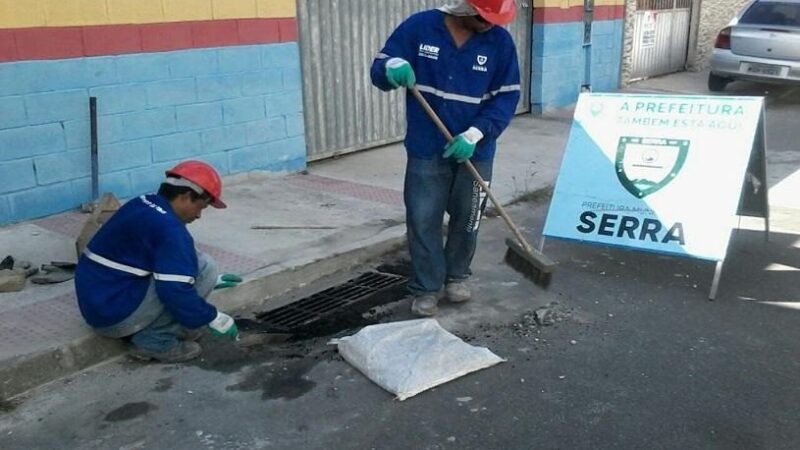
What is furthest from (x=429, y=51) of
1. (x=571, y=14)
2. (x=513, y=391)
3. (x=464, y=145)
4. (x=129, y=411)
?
(x=571, y=14)

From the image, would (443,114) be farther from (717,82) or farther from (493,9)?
(717,82)

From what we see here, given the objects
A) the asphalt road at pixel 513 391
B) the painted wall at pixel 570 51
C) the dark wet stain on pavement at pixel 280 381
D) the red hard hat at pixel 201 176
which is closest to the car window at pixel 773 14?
the painted wall at pixel 570 51

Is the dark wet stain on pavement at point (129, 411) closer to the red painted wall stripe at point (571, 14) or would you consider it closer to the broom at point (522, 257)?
the broom at point (522, 257)

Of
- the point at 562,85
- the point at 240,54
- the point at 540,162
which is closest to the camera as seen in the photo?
the point at 240,54

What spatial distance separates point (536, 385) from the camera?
3732 millimetres

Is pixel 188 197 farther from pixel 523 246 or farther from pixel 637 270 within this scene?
pixel 637 270

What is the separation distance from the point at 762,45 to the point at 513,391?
34.2 ft

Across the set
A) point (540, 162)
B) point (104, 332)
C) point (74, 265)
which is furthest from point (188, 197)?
point (540, 162)

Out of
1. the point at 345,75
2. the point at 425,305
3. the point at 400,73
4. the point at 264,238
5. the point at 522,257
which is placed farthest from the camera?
the point at 345,75

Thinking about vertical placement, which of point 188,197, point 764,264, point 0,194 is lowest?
Result: point 764,264

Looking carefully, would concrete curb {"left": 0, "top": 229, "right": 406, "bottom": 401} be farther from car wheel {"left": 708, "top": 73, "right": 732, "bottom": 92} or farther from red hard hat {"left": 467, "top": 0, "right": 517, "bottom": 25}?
car wheel {"left": 708, "top": 73, "right": 732, "bottom": 92}

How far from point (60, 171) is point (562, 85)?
311 inches

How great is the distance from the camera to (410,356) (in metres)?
3.80

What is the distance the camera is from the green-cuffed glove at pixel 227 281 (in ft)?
14.9
